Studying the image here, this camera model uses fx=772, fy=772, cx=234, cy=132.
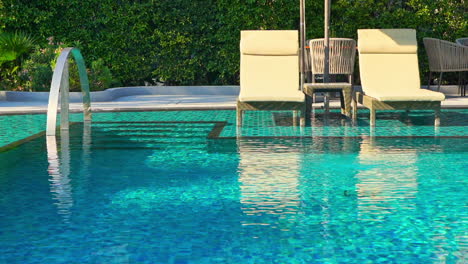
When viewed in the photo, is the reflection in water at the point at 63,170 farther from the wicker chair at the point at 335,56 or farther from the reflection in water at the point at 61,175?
the wicker chair at the point at 335,56

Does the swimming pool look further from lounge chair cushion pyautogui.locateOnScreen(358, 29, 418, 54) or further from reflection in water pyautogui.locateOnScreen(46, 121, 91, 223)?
lounge chair cushion pyautogui.locateOnScreen(358, 29, 418, 54)

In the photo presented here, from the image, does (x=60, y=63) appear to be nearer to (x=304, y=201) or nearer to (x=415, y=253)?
(x=304, y=201)

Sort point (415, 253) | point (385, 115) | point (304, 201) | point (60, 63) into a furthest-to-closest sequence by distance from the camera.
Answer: point (385, 115) → point (60, 63) → point (304, 201) → point (415, 253)

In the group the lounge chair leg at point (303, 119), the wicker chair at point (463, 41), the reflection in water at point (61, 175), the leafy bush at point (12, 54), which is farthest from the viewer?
the leafy bush at point (12, 54)

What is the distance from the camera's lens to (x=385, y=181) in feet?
19.4

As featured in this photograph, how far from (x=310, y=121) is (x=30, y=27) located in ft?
26.6

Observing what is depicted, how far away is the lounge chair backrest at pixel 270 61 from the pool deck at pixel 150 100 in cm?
→ 169

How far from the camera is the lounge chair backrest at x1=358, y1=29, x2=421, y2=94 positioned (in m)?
10.9

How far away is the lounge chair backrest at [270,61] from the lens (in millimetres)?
10906

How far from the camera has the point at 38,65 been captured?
14.7m

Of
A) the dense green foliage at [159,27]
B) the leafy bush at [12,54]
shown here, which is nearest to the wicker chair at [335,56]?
the dense green foliage at [159,27]

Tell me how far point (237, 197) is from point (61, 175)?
5.68ft

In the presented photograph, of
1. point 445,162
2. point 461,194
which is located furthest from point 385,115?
point 461,194

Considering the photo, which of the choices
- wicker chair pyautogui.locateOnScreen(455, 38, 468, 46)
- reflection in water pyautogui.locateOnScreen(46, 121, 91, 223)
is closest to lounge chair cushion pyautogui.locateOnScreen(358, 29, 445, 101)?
wicker chair pyautogui.locateOnScreen(455, 38, 468, 46)
